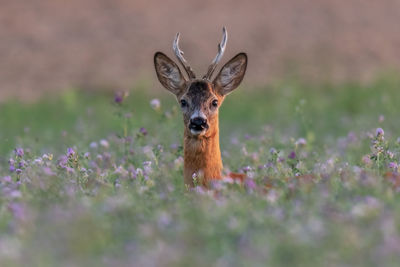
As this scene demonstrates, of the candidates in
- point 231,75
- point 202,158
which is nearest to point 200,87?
point 231,75

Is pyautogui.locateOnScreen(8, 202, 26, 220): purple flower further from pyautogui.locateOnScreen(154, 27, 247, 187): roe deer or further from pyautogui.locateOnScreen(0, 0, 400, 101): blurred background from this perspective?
pyautogui.locateOnScreen(0, 0, 400, 101): blurred background

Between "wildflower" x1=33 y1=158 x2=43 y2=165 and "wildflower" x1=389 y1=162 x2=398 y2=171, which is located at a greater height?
"wildflower" x1=33 y1=158 x2=43 y2=165

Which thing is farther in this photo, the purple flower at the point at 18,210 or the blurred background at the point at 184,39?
the blurred background at the point at 184,39

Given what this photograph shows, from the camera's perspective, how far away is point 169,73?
8.41 metres

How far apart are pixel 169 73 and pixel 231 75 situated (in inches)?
23.2

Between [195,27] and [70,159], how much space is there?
1427cm

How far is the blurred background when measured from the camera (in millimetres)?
18641

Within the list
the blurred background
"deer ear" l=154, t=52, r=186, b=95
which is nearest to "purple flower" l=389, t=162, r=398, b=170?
"deer ear" l=154, t=52, r=186, b=95

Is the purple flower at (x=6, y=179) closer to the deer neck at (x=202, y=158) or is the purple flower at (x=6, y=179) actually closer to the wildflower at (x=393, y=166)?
the deer neck at (x=202, y=158)

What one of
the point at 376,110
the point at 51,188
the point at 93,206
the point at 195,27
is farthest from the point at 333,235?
the point at 195,27

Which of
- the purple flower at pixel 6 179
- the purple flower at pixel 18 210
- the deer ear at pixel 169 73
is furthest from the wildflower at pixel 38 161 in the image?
the deer ear at pixel 169 73

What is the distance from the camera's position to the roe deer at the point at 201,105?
7566 millimetres

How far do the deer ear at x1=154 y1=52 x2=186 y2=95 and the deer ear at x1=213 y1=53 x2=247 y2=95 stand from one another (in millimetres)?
338

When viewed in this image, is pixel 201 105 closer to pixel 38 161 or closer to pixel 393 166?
pixel 38 161
